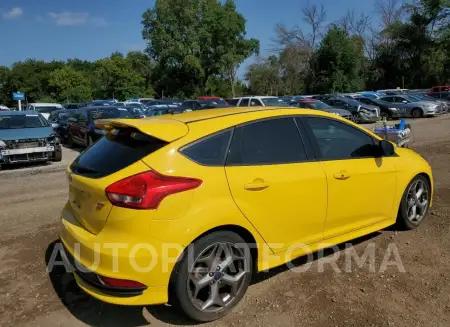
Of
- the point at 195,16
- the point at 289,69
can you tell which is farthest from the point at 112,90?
the point at 289,69

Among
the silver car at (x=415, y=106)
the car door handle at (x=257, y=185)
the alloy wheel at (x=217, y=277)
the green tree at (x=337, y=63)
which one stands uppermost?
the green tree at (x=337, y=63)

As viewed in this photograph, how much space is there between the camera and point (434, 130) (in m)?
17.2

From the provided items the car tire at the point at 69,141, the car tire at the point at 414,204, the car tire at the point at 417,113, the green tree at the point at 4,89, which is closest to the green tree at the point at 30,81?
the green tree at the point at 4,89

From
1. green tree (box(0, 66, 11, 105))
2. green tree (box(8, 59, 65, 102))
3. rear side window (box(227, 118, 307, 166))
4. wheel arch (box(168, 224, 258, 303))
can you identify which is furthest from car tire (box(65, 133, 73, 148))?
green tree (box(0, 66, 11, 105))

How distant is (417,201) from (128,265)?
3.68 m

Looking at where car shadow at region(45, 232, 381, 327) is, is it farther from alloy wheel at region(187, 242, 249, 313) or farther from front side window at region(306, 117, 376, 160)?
front side window at region(306, 117, 376, 160)

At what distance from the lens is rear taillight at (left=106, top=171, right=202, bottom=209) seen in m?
2.87

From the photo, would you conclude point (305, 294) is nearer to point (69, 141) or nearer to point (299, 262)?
point (299, 262)

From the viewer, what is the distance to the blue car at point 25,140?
10852 mm

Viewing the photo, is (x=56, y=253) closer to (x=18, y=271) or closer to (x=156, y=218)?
(x=18, y=271)

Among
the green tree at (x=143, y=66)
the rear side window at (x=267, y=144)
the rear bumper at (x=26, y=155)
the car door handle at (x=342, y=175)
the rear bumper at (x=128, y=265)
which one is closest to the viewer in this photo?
the rear bumper at (x=128, y=265)

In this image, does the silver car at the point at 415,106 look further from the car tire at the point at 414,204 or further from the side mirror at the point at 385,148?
the side mirror at the point at 385,148

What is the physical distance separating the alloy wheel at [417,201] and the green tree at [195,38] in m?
49.3

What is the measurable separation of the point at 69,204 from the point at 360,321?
262 centimetres
